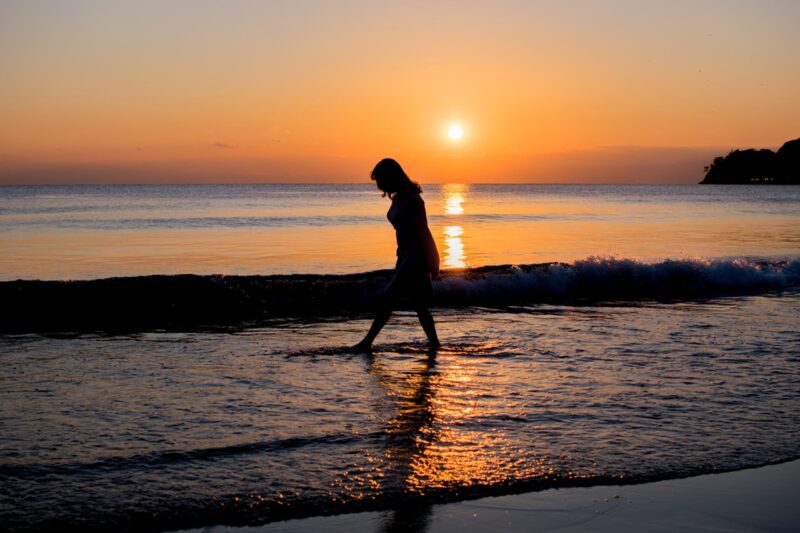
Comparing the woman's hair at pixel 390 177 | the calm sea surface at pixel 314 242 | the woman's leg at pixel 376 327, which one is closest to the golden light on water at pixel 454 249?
the calm sea surface at pixel 314 242

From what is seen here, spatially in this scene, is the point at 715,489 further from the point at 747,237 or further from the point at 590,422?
the point at 747,237

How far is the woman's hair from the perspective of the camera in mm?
8891

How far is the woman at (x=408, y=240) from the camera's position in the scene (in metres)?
8.95

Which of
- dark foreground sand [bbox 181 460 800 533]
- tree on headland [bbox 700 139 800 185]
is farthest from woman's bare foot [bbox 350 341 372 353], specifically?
tree on headland [bbox 700 139 800 185]

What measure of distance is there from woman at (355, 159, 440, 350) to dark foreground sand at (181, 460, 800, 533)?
4587mm

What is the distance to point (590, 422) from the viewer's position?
242 inches

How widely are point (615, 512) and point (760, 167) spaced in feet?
643

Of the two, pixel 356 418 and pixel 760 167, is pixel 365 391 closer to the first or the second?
pixel 356 418

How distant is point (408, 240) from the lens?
9.15 meters

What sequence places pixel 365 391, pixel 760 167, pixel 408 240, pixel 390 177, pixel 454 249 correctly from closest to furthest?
pixel 365 391 < pixel 390 177 < pixel 408 240 < pixel 454 249 < pixel 760 167

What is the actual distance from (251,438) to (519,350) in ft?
14.4

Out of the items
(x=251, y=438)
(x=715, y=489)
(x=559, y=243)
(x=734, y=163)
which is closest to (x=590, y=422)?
(x=715, y=489)

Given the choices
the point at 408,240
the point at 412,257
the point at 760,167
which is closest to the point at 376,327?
the point at 412,257

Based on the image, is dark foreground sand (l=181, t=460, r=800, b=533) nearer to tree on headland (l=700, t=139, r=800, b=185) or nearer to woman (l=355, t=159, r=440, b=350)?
woman (l=355, t=159, r=440, b=350)
